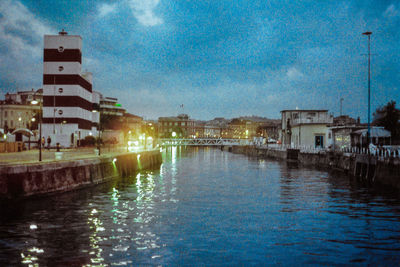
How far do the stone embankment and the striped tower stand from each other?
124ft

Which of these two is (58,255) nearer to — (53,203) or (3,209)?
(3,209)

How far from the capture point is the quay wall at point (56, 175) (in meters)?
24.9

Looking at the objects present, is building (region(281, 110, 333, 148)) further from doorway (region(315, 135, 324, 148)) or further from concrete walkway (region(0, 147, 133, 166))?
concrete walkway (region(0, 147, 133, 166))

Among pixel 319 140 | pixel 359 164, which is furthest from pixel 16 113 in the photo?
pixel 359 164

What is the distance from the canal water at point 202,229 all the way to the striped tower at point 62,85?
43987 millimetres

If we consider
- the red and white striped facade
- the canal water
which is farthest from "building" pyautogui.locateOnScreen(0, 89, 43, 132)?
the canal water

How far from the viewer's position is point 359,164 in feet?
146

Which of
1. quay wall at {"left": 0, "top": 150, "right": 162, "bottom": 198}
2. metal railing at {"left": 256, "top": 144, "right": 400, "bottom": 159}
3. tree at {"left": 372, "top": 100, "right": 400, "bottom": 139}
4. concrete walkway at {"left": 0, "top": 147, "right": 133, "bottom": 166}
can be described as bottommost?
quay wall at {"left": 0, "top": 150, "right": 162, "bottom": 198}

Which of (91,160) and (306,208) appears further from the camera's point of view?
(91,160)

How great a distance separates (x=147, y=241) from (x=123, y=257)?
2.30 metres

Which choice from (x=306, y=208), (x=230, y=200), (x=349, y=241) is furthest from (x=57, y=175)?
(x=349, y=241)

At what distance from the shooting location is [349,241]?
57.7 ft

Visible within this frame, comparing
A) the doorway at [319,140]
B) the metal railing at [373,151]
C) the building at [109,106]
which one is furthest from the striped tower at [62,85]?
the building at [109,106]

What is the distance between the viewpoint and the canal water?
599 inches
